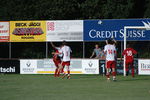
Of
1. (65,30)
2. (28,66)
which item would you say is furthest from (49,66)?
(65,30)

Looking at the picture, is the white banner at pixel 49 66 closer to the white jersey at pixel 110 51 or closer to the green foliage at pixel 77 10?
the white jersey at pixel 110 51

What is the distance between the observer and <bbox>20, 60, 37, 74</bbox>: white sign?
3147cm

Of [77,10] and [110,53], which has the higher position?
[77,10]

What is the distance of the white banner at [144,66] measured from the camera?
96.4ft

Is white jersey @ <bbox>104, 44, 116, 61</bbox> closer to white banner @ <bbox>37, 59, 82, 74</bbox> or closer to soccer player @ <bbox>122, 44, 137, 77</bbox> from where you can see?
soccer player @ <bbox>122, 44, 137, 77</bbox>

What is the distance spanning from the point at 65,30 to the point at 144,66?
5.63 meters

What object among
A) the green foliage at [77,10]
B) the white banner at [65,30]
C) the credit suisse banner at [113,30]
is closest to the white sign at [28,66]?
the white banner at [65,30]

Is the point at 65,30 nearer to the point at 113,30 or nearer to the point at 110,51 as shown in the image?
the point at 113,30

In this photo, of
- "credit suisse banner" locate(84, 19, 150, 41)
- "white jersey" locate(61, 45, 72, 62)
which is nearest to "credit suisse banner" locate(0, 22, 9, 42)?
"credit suisse banner" locate(84, 19, 150, 41)

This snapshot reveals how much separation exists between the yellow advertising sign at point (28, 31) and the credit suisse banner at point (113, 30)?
2.92 m

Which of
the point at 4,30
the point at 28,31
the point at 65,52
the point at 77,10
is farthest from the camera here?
the point at 77,10

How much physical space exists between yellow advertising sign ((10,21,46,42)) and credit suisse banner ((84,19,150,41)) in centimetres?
292

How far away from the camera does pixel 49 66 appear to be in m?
31.3

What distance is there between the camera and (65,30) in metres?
31.8
